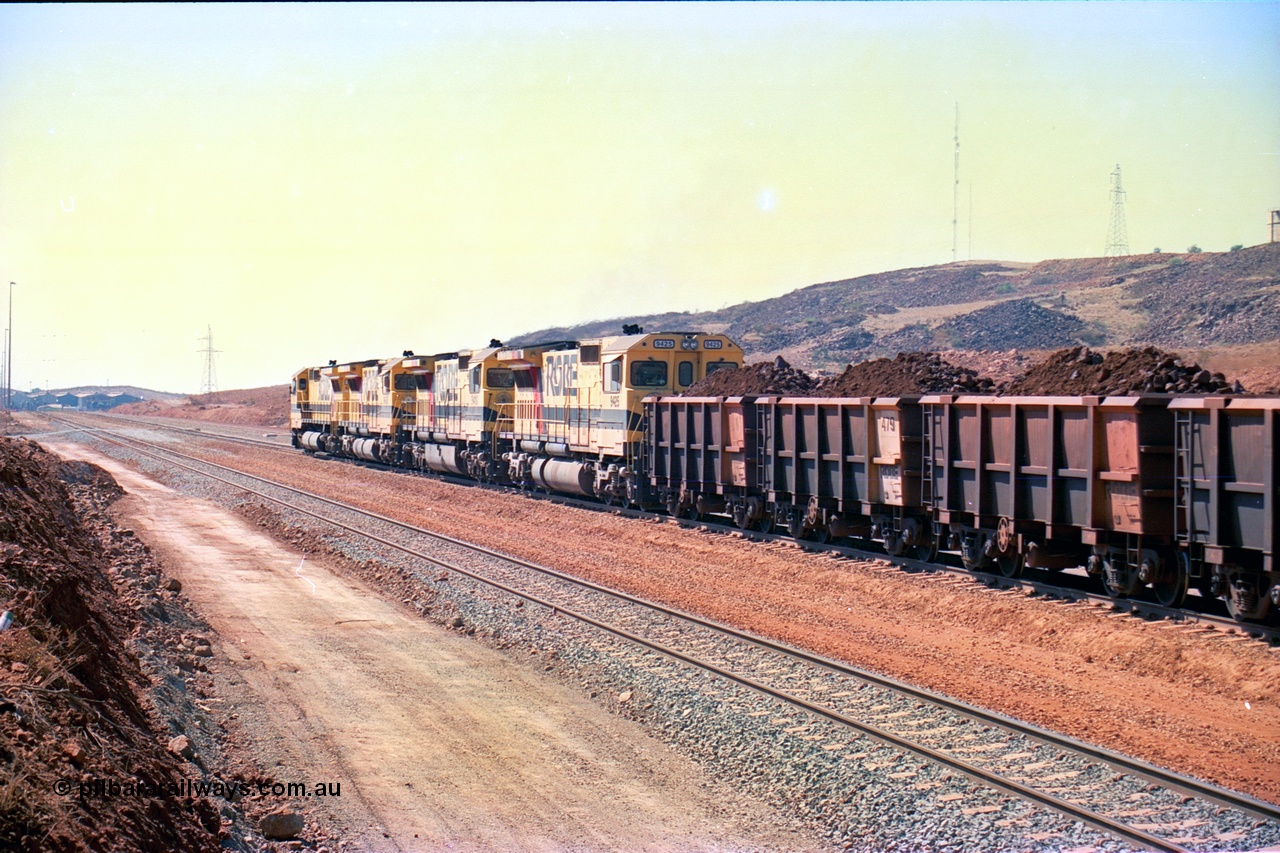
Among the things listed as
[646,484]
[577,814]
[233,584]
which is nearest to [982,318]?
[646,484]

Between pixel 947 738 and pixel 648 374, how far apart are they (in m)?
18.6

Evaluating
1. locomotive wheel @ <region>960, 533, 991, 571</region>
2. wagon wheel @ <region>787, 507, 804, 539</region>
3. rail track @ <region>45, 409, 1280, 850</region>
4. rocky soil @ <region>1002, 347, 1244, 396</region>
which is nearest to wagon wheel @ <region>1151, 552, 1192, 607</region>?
rocky soil @ <region>1002, 347, 1244, 396</region>

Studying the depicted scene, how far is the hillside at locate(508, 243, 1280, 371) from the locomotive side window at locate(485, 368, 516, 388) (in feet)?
133

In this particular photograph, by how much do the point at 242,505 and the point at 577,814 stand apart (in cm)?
2497

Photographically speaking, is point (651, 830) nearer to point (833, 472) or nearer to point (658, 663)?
point (658, 663)

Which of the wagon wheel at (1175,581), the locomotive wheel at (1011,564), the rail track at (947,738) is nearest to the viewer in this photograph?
the rail track at (947,738)

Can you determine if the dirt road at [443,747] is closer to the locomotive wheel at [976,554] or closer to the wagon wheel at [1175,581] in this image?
the wagon wheel at [1175,581]

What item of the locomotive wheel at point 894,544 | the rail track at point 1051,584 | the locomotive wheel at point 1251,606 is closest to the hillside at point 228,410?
the rail track at point 1051,584

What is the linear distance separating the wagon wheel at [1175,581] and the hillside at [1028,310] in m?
49.5

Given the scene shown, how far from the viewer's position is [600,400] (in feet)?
93.6

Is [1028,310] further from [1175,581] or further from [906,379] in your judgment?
[1175,581]

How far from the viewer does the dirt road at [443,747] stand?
25.3ft

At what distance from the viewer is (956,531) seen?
16922 millimetres

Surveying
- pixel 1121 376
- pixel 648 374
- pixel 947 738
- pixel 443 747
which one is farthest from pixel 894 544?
pixel 443 747
